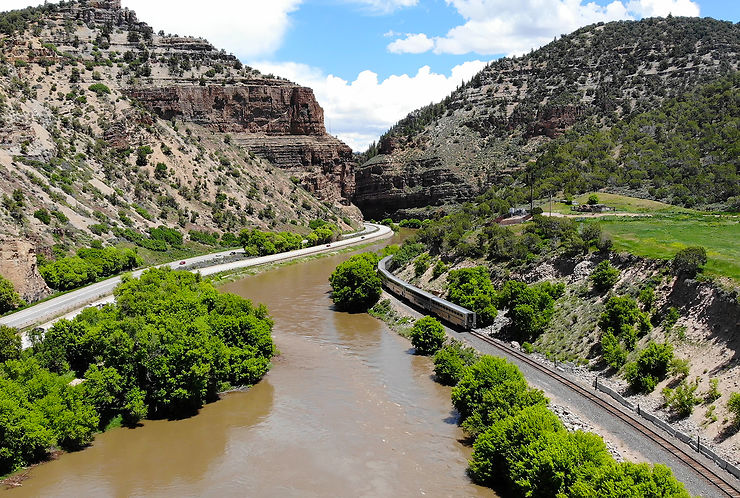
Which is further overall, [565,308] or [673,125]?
[673,125]

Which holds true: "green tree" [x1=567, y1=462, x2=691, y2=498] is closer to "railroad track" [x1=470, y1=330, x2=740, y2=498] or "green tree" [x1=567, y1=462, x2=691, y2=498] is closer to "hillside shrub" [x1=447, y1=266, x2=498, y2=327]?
"railroad track" [x1=470, y1=330, x2=740, y2=498]

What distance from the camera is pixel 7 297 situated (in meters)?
40.6

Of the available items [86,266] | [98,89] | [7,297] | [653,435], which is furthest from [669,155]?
[98,89]

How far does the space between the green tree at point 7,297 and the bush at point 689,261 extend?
4332cm

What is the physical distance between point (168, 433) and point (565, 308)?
82.6 feet

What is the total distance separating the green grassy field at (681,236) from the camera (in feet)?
106

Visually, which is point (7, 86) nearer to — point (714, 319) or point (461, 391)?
point (461, 391)

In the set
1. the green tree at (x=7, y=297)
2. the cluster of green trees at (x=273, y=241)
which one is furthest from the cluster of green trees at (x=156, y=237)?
the green tree at (x=7, y=297)

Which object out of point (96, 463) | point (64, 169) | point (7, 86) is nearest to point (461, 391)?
point (96, 463)

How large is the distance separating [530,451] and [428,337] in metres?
18.9

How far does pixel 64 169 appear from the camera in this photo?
73688 millimetres

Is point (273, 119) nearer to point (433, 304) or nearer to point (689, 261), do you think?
point (433, 304)

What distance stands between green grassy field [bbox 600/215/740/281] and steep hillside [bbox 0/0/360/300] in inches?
1761

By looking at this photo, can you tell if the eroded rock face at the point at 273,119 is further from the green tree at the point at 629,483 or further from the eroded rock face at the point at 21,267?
the green tree at the point at 629,483
